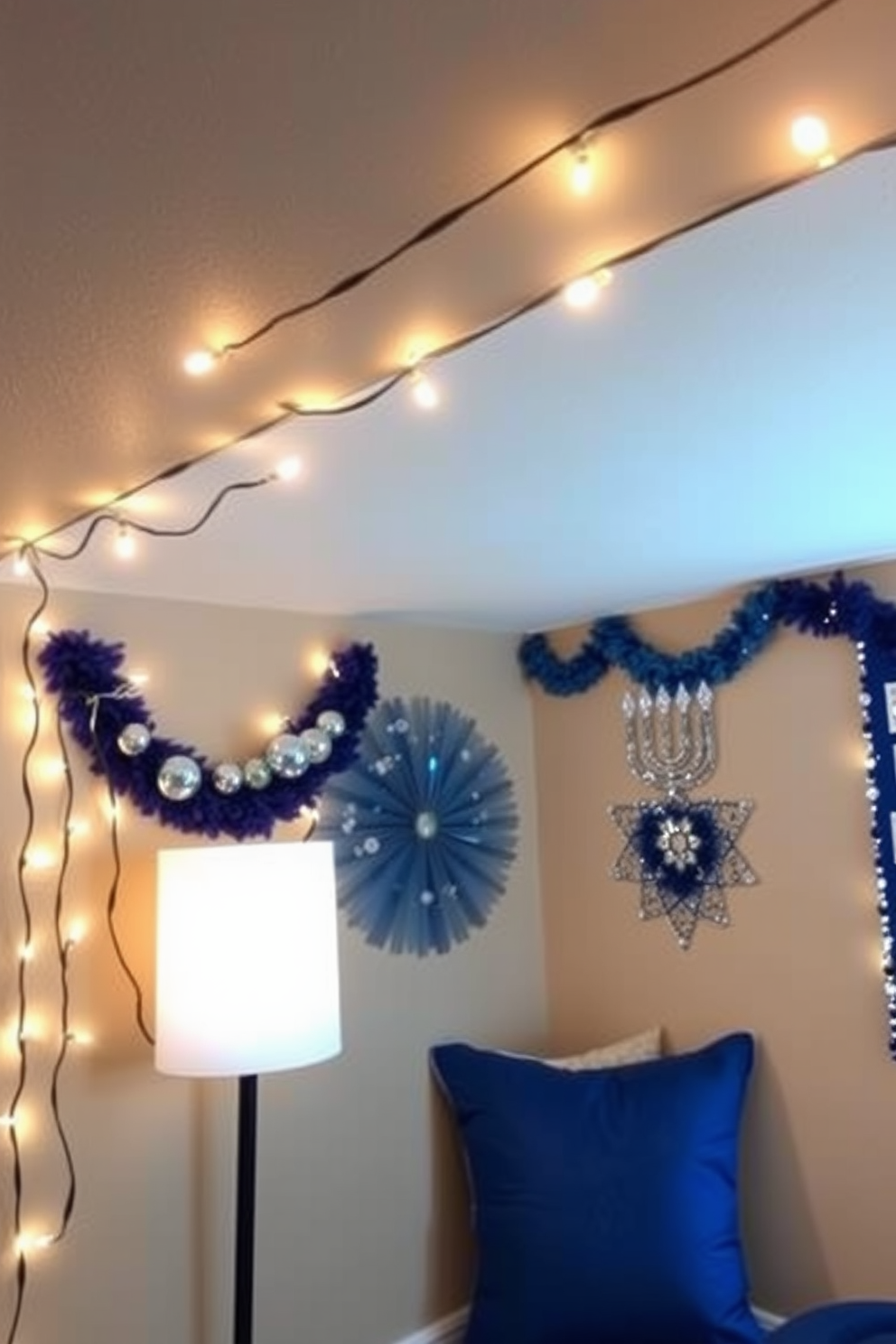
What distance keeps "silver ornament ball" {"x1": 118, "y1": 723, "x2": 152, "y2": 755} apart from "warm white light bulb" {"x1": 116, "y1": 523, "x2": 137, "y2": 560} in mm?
419

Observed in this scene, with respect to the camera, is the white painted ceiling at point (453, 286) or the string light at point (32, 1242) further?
the string light at point (32, 1242)

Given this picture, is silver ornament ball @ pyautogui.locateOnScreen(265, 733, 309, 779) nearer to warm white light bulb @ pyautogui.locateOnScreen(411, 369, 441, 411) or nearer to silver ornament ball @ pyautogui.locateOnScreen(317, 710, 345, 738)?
silver ornament ball @ pyautogui.locateOnScreen(317, 710, 345, 738)

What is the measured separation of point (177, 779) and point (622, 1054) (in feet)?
4.74

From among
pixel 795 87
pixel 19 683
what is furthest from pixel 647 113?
pixel 19 683

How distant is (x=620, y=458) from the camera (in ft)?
6.17

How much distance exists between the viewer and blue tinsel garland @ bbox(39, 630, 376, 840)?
8.21ft

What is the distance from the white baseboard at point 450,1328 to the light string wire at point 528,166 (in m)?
2.70

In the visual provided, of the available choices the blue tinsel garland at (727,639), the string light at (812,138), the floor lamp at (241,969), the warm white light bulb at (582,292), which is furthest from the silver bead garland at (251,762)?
the string light at (812,138)

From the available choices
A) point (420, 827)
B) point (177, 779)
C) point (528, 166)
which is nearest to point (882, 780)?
point (420, 827)

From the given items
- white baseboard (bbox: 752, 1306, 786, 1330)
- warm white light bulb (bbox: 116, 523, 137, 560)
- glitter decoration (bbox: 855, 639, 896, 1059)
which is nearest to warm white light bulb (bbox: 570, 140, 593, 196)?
warm white light bulb (bbox: 116, 523, 137, 560)

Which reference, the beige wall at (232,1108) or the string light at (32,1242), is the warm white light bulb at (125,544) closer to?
the beige wall at (232,1108)

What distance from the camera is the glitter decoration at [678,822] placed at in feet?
10.1

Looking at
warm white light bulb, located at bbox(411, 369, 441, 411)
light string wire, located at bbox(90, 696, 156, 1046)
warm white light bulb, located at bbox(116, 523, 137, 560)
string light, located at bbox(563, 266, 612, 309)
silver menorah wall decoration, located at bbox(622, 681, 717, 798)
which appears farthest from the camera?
silver menorah wall decoration, located at bbox(622, 681, 717, 798)

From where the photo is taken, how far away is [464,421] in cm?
169
